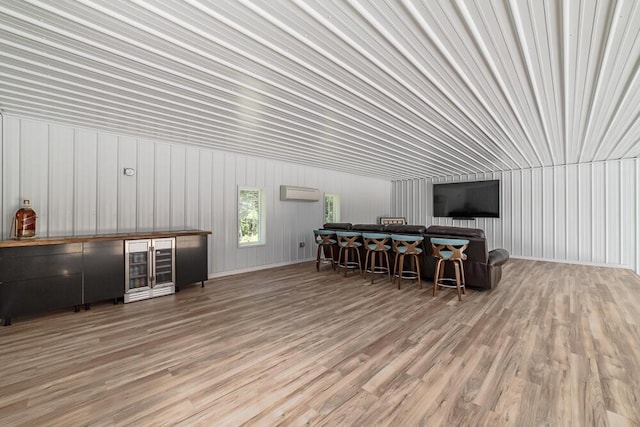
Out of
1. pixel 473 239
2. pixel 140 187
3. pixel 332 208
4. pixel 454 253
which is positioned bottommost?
pixel 454 253

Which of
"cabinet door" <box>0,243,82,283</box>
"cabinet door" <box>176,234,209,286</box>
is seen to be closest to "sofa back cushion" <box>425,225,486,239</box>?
"cabinet door" <box>176,234,209,286</box>

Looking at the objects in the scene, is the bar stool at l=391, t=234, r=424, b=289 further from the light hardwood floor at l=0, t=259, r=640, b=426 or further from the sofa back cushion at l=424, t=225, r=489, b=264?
the light hardwood floor at l=0, t=259, r=640, b=426

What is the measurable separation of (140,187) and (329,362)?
4.34 meters

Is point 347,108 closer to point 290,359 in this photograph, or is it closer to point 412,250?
point 412,250

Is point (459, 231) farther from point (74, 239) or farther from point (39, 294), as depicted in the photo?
point (39, 294)

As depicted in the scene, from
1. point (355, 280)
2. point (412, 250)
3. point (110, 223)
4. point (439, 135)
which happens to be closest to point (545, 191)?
point (439, 135)

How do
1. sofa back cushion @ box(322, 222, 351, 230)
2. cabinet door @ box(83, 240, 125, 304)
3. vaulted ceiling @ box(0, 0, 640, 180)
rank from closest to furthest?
vaulted ceiling @ box(0, 0, 640, 180) → cabinet door @ box(83, 240, 125, 304) → sofa back cushion @ box(322, 222, 351, 230)

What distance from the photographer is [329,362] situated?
7.81 ft

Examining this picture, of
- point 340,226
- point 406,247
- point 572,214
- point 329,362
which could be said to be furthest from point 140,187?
point 572,214

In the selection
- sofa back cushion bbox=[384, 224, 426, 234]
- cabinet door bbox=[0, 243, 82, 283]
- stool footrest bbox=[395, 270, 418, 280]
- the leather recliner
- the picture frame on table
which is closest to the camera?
cabinet door bbox=[0, 243, 82, 283]

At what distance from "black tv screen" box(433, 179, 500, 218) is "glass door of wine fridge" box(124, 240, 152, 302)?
875 centimetres

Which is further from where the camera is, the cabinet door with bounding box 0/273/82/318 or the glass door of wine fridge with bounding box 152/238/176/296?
the glass door of wine fridge with bounding box 152/238/176/296

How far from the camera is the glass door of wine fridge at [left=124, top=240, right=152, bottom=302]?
13.2 feet

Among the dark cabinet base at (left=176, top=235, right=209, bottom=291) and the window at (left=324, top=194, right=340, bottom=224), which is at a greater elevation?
the window at (left=324, top=194, right=340, bottom=224)
